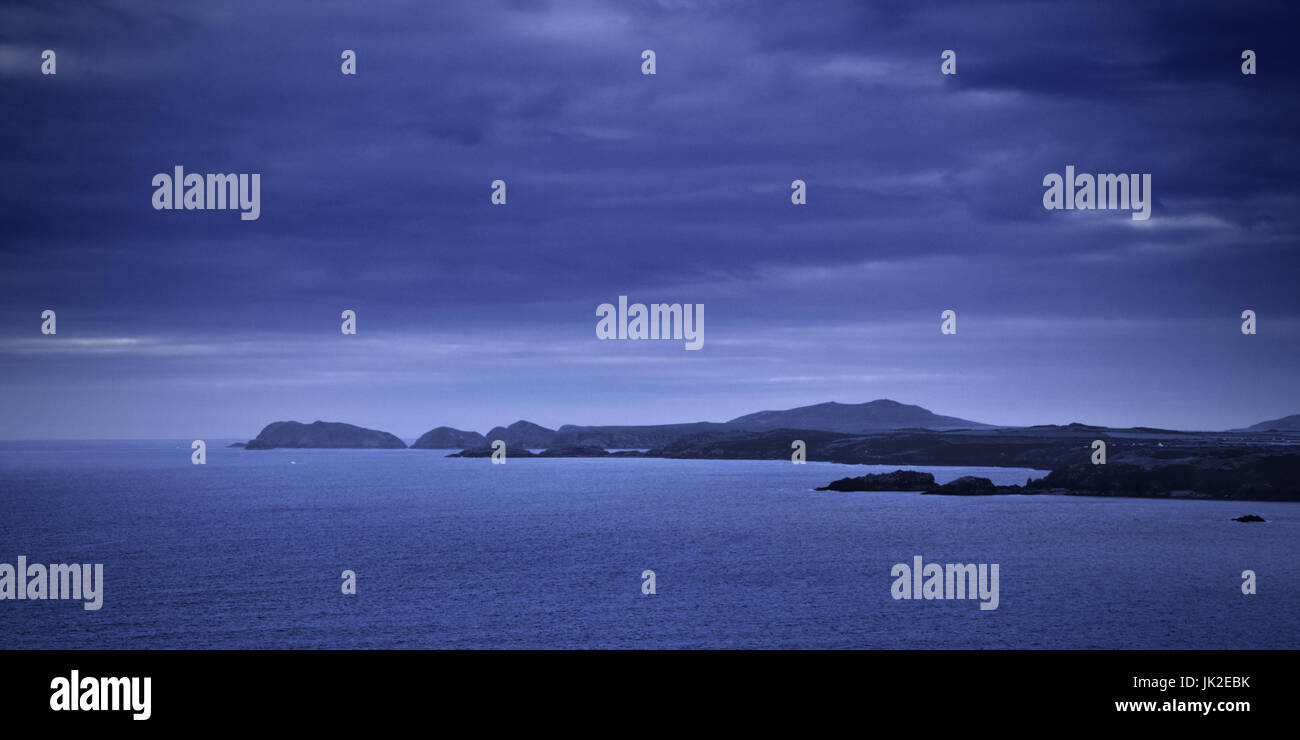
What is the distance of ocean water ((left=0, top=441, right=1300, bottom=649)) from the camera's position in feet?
212

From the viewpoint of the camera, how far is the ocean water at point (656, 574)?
212 ft

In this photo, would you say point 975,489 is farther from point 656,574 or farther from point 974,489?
point 656,574

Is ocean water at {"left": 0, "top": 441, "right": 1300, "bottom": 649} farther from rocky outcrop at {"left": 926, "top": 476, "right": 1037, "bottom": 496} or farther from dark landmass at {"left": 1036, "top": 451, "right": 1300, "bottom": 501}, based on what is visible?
rocky outcrop at {"left": 926, "top": 476, "right": 1037, "bottom": 496}

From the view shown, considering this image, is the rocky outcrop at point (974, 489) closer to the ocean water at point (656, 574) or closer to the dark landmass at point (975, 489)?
the dark landmass at point (975, 489)

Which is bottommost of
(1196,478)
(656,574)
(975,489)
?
(975,489)

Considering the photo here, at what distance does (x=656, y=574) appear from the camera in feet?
297

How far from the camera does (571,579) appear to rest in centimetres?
8800
